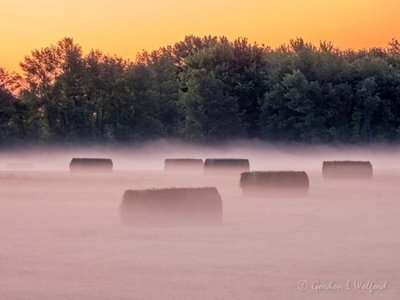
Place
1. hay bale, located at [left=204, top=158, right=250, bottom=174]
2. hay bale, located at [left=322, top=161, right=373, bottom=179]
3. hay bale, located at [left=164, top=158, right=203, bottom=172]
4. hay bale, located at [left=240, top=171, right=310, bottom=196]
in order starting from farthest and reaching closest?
hay bale, located at [left=164, top=158, right=203, bottom=172] → hay bale, located at [left=204, top=158, right=250, bottom=174] → hay bale, located at [left=322, top=161, right=373, bottom=179] → hay bale, located at [left=240, top=171, right=310, bottom=196]

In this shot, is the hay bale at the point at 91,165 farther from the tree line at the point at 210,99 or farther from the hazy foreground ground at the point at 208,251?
the tree line at the point at 210,99

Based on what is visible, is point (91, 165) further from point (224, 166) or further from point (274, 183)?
point (274, 183)

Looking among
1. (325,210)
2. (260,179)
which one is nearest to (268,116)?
(260,179)

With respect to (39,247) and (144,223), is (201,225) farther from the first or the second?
(39,247)

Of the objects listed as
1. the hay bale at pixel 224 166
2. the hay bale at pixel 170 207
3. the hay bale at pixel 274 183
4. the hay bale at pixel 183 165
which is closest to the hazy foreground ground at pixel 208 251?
the hay bale at pixel 170 207

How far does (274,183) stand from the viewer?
38.7 meters

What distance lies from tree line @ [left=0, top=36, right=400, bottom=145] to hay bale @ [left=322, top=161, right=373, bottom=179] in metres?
50.2

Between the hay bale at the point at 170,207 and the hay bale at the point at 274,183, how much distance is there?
11.9 m

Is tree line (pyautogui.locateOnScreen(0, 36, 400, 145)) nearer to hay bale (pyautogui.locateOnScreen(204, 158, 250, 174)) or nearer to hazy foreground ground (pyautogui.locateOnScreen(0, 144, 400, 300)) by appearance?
hay bale (pyautogui.locateOnScreen(204, 158, 250, 174))

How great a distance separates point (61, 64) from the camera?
12219 cm

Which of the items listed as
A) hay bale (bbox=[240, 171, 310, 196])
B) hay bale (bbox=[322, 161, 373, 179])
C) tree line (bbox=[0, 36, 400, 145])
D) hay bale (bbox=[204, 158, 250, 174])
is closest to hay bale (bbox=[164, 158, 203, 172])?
hay bale (bbox=[204, 158, 250, 174])

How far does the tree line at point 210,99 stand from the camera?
108625mm

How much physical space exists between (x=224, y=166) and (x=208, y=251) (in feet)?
137

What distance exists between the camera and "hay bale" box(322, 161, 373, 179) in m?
54.2
